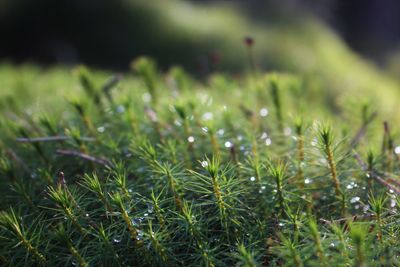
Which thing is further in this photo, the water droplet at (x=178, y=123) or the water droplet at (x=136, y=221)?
the water droplet at (x=178, y=123)

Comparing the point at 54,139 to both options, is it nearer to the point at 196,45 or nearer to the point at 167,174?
the point at 167,174

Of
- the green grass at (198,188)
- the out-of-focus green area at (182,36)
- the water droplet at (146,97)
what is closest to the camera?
the green grass at (198,188)

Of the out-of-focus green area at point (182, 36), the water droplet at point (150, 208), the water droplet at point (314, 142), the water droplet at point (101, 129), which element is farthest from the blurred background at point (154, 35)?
the water droplet at point (150, 208)

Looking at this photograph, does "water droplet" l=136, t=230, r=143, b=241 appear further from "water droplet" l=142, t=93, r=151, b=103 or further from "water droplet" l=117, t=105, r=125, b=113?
"water droplet" l=142, t=93, r=151, b=103

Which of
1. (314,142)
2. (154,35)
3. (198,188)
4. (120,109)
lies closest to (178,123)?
(120,109)

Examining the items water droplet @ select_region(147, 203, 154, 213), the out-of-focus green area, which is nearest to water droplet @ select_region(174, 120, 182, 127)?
water droplet @ select_region(147, 203, 154, 213)

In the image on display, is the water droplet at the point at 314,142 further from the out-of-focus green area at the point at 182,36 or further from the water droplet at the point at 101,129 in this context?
the out-of-focus green area at the point at 182,36
